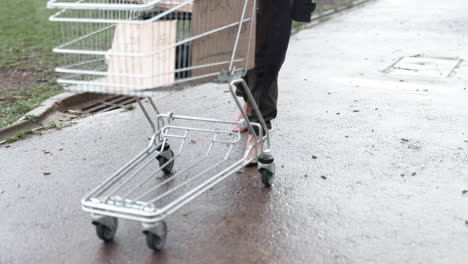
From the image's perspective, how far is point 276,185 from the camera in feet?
14.6

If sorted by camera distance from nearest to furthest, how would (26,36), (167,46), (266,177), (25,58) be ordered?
1. (167,46)
2. (266,177)
3. (25,58)
4. (26,36)

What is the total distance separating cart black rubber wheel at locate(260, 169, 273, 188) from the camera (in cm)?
433

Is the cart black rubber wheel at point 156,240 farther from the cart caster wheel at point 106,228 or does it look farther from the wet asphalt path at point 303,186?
the cart caster wheel at point 106,228

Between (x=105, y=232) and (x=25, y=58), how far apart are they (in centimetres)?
594

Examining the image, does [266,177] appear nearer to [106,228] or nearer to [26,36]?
[106,228]

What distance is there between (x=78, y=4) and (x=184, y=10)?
628 mm

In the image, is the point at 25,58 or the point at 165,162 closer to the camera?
the point at 165,162

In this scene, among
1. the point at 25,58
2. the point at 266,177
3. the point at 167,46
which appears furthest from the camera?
the point at 25,58

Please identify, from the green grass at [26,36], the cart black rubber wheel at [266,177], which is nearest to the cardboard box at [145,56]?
the cart black rubber wheel at [266,177]

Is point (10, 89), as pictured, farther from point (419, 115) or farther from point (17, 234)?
point (419, 115)

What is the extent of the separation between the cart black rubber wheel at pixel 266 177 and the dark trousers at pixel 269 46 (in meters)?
0.70

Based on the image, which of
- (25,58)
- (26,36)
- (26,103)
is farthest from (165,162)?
(26,36)

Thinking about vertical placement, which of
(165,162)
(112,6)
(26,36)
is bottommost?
(26,36)

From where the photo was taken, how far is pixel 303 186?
443 centimetres
